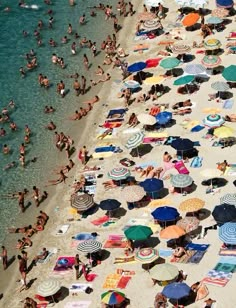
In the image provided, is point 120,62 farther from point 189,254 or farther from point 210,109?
point 189,254

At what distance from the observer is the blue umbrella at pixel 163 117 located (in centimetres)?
3881

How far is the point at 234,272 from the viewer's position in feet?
91.2

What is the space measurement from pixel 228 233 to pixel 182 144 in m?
8.41

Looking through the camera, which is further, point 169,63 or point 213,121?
point 169,63

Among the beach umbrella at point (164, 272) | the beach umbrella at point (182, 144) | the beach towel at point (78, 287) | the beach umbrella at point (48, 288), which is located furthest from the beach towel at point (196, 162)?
the beach umbrella at point (48, 288)

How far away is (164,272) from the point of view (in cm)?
2700

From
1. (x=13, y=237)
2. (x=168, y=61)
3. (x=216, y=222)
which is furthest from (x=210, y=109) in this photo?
(x=13, y=237)

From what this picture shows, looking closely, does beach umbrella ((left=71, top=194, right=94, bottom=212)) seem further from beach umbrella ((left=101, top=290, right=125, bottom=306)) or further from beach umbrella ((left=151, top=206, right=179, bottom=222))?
beach umbrella ((left=101, top=290, right=125, bottom=306))

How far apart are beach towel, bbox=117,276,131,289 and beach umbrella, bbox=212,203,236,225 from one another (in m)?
4.71

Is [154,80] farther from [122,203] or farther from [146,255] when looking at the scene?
[146,255]

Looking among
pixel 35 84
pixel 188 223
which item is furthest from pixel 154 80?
pixel 188 223

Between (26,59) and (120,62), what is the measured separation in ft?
24.0

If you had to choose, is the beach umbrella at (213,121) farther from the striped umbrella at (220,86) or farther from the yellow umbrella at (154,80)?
the yellow umbrella at (154,80)

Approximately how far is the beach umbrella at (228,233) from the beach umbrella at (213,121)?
32.0ft
